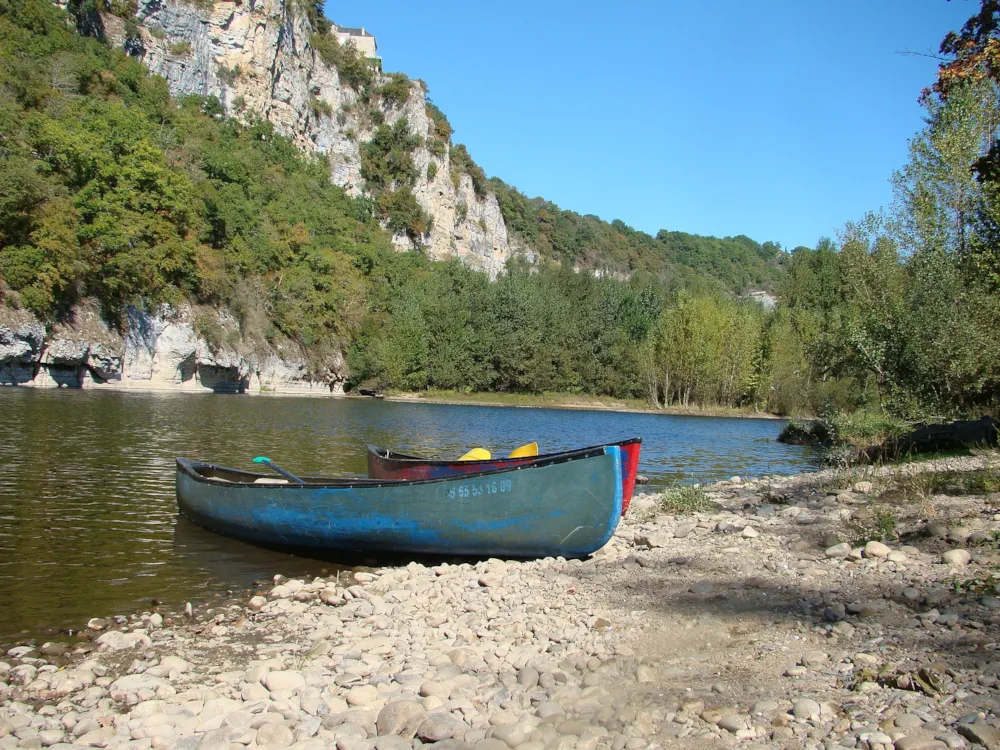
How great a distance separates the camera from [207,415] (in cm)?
3180

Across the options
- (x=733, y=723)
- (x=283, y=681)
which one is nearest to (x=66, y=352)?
(x=283, y=681)

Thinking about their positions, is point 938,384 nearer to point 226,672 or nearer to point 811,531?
point 811,531

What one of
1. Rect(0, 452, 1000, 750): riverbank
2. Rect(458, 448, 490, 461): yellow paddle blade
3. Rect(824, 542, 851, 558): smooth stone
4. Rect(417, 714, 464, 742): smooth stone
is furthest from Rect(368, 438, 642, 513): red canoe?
Rect(417, 714, 464, 742): smooth stone

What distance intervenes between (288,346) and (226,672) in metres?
60.8

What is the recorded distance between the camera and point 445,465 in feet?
37.8

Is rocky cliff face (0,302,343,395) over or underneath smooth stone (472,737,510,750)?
over

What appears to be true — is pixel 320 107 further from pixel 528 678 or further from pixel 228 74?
pixel 528 678

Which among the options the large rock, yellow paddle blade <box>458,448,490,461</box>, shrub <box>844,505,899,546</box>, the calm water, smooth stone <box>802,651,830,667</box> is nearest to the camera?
smooth stone <box>802,651,830,667</box>

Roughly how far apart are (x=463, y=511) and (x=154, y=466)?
11315 millimetres

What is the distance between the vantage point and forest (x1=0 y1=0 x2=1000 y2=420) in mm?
19469

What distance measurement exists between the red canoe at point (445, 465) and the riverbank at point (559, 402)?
48.4m

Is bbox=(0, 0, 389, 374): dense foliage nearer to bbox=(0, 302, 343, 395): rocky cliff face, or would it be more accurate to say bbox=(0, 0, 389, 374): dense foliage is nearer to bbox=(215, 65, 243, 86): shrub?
bbox=(0, 302, 343, 395): rocky cliff face

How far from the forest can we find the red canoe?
10.1 meters

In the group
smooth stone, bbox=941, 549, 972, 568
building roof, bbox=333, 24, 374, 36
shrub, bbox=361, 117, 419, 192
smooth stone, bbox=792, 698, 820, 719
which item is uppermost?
building roof, bbox=333, 24, 374, 36
